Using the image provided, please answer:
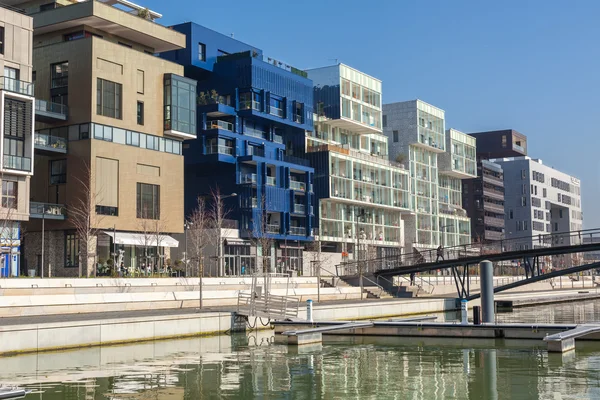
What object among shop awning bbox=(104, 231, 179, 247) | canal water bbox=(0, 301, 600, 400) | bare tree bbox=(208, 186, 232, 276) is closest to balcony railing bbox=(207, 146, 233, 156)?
bare tree bbox=(208, 186, 232, 276)

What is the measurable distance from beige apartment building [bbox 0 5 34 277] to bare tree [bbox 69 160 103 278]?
4.53 metres

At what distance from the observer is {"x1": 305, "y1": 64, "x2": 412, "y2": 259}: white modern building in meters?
94.1

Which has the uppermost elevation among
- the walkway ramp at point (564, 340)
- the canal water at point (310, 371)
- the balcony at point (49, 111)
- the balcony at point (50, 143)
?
the balcony at point (49, 111)

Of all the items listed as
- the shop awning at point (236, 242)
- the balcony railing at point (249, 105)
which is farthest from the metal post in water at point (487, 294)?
the balcony railing at point (249, 105)

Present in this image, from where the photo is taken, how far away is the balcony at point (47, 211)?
62875 millimetres

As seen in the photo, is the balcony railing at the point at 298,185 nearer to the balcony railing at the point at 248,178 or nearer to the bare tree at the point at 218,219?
the balcony railing at the point at 248,178

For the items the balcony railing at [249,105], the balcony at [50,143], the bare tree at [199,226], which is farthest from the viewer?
the balcony railing at [249,105]

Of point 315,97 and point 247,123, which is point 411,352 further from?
point 315,97

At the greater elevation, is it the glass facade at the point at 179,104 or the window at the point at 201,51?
the window at the point at 201,51

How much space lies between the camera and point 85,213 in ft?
210

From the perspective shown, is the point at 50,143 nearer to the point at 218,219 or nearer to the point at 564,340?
the point at 218,219

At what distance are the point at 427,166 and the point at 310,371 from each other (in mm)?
96927

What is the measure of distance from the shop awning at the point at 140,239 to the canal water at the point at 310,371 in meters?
33.5

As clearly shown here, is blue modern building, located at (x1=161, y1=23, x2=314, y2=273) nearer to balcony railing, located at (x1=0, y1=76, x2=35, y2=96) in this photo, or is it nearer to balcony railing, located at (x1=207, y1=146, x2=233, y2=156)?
balcony railing, located at (x1=207, y1=146, x2=233, y2=156)
